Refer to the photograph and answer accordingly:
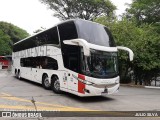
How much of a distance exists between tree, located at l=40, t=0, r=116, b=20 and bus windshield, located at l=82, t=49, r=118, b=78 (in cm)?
2896

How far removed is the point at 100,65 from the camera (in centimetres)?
1135

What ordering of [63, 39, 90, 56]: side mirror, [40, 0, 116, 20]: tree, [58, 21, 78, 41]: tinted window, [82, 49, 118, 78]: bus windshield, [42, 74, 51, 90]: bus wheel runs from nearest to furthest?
[63, 39, 90, 56]: side mirror
[82, 49, 118, 78]: bus windshield
[58, 21, 78, 41]: tinted window
[42, 74, 51, 90]: bus wheel
[40, 0, 116, 20]: tree

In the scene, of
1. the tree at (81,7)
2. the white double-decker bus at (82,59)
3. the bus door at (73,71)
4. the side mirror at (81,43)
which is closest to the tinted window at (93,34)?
the white double-decker bus at (82,59)

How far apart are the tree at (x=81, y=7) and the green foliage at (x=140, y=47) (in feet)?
60.3

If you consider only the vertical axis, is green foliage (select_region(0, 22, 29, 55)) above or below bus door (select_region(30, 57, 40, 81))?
above

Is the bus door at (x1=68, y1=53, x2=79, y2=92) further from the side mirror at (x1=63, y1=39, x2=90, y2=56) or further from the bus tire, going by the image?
the bus tire

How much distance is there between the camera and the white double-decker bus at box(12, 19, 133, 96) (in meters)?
11.1

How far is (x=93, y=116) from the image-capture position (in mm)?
8500

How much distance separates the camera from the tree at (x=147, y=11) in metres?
31.0

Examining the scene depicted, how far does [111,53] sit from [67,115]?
4470mm

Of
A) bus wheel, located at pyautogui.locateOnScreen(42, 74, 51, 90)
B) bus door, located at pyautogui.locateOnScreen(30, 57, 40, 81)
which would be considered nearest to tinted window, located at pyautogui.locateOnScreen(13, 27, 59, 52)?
bus door, located at pyautogui.locateOnScreen(30, 57, 40, 81)

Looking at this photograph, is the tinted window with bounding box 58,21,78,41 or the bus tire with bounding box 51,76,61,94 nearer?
the tinted window with bounding box 58,21,78,41

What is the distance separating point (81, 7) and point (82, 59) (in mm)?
30609

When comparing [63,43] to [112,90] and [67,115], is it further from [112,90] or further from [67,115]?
[67,115]
